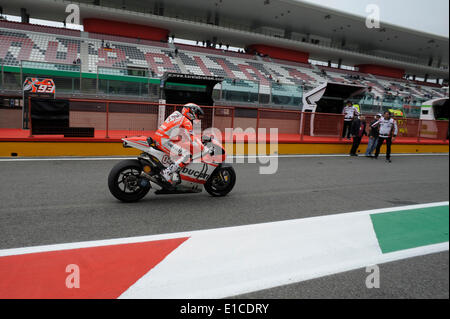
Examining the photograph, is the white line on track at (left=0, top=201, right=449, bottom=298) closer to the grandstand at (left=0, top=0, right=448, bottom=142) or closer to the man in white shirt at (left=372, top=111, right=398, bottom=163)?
the grandstand at (left=0, top=0, right=448, bottom=142)

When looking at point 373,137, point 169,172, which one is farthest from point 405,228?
point 373,137

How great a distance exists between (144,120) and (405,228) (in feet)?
26.6

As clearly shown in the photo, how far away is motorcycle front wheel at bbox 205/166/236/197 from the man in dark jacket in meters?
8.07

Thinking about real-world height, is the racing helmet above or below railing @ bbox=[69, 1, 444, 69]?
below

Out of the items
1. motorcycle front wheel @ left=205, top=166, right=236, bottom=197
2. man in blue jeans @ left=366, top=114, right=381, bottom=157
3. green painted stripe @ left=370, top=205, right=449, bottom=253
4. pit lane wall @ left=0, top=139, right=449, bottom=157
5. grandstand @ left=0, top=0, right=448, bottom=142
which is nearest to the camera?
green painted stripe @ left=370, top=205, right=449, bottom=253

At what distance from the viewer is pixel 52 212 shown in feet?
14.4

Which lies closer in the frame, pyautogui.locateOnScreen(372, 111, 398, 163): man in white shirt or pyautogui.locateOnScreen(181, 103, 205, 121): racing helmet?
pyautogui.locateOnScreen(181, 103, 205, 121): racing helmet

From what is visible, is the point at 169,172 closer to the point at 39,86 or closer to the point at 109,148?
the point at 109,148

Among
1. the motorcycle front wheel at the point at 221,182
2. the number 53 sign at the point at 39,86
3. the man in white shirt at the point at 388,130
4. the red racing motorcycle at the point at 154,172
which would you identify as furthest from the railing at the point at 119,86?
the red racing motorcycle at the point at 154,172

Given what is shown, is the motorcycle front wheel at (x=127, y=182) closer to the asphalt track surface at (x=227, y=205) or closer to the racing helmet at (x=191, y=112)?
the asphalt track surface at (x=227, y=205)

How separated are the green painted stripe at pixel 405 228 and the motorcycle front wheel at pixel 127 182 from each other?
340 centimetres

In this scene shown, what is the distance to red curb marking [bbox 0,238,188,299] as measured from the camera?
8.52 ft

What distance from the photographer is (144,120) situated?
1039cm

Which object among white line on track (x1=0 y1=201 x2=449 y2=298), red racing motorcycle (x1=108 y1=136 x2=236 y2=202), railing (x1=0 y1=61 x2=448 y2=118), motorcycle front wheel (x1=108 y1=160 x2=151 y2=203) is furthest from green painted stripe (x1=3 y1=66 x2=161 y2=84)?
white line on track (x1=0 y1=201 x2=449 y2=298)
